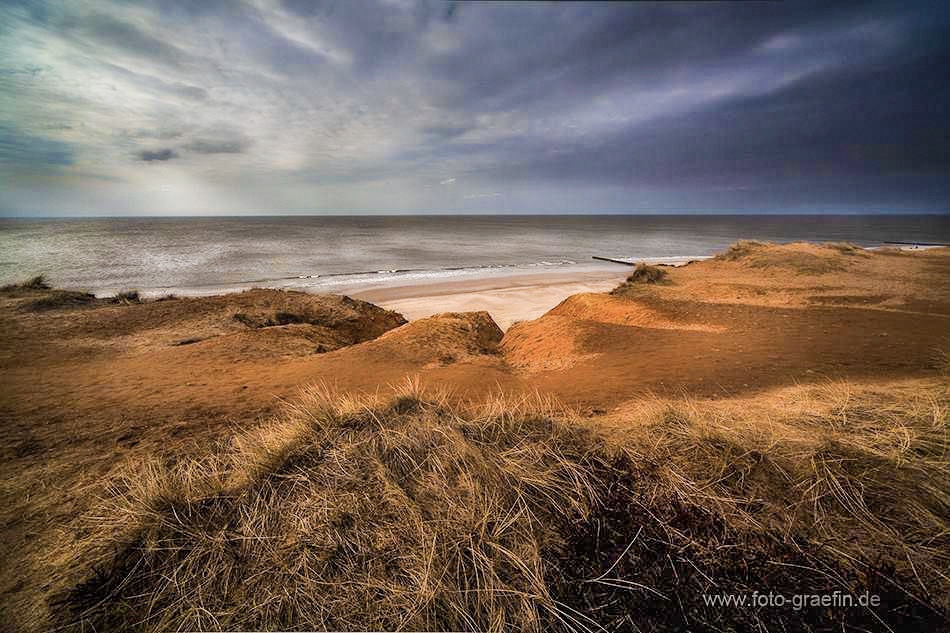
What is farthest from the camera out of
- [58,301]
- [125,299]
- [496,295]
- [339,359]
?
[496,295]

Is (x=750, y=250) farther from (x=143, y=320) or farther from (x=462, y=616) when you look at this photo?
(x=143, y=320)

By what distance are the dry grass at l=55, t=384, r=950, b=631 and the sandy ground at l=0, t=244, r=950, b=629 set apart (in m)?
0.63

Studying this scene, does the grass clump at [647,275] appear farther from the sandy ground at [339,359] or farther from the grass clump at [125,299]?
the grass clump at [125,299]

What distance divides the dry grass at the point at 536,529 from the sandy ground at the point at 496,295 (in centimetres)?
1134

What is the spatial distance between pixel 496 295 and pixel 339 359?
12.7 metres

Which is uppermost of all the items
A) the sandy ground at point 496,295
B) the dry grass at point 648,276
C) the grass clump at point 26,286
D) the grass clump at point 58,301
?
the grass clump at point 26,286

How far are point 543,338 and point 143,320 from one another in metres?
12.1

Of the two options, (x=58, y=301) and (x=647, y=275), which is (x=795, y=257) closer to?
(x=647, y=275)

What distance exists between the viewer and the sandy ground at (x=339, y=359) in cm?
377

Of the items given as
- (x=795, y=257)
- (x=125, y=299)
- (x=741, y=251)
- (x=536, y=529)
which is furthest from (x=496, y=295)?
(x=536, y=529)

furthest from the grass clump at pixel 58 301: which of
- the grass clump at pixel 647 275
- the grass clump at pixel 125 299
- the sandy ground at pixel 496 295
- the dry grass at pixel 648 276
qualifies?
the grass clump at pixel 647 275

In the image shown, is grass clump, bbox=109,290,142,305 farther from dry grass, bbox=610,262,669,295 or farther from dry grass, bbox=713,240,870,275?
dry grass, bbox=713,240,870,275

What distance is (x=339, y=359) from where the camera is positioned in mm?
7707

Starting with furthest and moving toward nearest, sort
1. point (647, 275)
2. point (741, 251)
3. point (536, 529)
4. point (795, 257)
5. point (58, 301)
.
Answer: point (741, 251), point (647, 275), point (795, 257), point (58, 301), point (536, 529)
